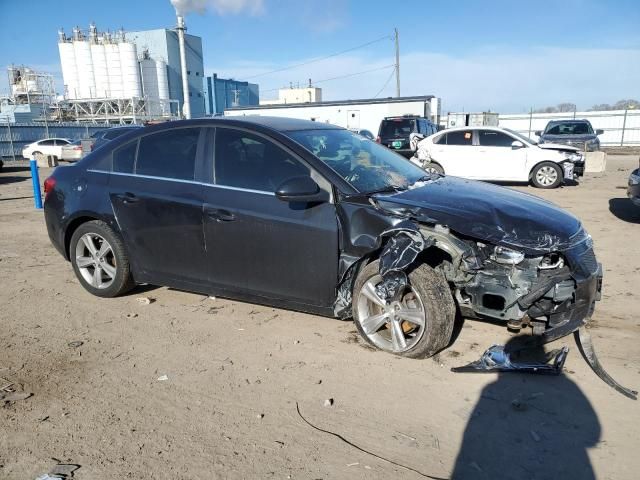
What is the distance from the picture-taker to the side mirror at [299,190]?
366 centimetres

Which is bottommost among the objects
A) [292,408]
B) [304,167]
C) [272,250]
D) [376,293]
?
[292,408]

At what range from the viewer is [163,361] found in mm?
3779

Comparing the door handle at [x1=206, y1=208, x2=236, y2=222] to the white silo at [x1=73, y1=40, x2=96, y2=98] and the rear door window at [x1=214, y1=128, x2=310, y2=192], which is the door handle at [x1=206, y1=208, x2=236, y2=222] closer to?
the rear door window at [x1=214, y1=128, x2=310, y2=192]

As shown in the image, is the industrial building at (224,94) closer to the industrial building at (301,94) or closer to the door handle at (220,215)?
the industrial building at (301,94)

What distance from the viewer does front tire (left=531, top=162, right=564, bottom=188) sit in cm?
1256

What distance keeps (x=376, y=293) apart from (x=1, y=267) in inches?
203

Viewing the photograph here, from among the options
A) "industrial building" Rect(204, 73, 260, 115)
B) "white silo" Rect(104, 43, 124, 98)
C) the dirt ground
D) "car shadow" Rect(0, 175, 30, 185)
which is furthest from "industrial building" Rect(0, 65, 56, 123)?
the dirt ground

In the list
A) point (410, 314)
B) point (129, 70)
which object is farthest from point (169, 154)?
point (129, 70)

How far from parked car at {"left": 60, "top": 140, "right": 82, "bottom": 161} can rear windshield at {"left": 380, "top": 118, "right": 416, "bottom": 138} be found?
1706cm

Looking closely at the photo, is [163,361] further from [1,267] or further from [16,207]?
[16,207]

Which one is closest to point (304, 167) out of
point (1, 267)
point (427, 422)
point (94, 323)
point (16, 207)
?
point (427, 422)

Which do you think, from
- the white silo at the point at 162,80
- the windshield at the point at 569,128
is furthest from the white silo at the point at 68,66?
the windshield at the point at 569,128

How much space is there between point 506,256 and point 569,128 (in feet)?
55.8

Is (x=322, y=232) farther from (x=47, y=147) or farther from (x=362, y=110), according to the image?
(x=47, y=147)
